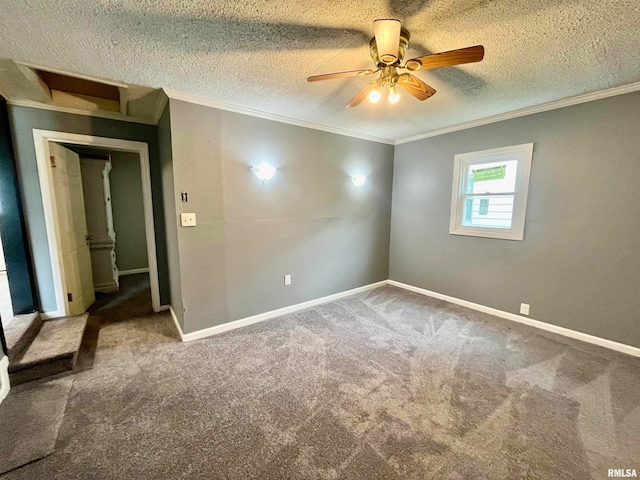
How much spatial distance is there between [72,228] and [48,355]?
1696 millimetres

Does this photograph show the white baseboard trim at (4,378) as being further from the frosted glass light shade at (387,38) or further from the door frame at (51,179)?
the frosted glass light shade at (387,38)

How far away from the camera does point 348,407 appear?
1.83 m

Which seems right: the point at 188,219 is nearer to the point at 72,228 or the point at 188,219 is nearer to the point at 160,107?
the point at 160,107

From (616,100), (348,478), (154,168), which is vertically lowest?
(348,478)

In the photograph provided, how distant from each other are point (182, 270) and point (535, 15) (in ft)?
10.9

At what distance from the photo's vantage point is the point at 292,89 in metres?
2.39

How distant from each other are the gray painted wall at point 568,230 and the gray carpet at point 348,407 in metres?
0.42

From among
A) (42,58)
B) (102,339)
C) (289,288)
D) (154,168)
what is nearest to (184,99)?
(42,58)

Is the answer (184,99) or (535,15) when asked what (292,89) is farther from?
(535,15)

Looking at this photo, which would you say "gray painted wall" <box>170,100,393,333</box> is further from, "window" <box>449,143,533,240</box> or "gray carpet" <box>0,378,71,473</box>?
"window" <box>449,143,533,240</box>

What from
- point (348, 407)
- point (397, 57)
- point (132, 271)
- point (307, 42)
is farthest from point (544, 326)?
point (132, 271)

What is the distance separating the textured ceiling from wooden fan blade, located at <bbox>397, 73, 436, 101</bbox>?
224 mm

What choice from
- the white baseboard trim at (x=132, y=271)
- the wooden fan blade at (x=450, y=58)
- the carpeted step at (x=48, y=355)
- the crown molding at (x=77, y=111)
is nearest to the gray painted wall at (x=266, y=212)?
the carpeted step at (x=48, y=355)

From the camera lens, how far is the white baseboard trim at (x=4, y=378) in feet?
6.16
